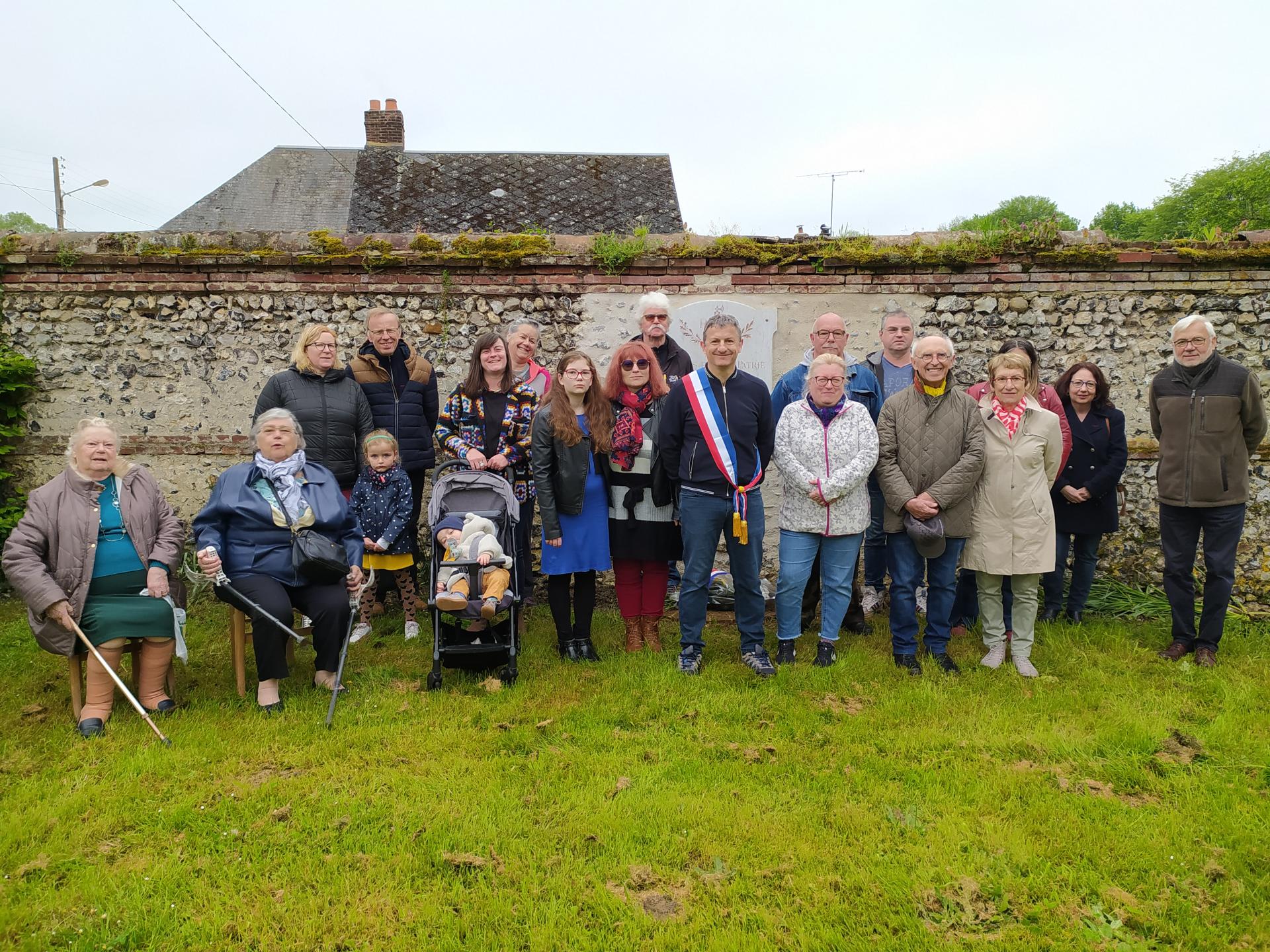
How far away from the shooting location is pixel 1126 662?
16.0ft

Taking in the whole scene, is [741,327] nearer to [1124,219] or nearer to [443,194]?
[443,194]

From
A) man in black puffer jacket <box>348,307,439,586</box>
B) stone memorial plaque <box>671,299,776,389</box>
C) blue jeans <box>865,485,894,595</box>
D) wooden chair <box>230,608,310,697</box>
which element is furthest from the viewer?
stone memorial plaque <box>671,299,776,389</box>

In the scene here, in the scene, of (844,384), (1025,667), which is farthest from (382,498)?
(1025,667)

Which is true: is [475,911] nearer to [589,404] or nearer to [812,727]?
[812,727]

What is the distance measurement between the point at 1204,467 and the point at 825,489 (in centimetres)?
253

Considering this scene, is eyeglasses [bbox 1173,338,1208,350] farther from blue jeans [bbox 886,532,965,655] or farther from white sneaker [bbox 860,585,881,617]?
white sneaker [bbox 860,585,881,617]

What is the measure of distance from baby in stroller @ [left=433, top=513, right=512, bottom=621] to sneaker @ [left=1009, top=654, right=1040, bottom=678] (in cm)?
322

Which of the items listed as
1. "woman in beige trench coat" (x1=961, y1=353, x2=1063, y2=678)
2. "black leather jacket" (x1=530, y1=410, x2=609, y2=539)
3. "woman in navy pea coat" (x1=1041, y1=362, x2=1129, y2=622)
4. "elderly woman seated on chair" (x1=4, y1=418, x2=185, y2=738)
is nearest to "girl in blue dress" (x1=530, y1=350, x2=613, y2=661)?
"black leather jacket" (x1=530, y1=410, x2=609, y2=539)

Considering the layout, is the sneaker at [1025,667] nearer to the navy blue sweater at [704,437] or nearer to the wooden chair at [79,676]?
the navy blue sweater at [704,437]

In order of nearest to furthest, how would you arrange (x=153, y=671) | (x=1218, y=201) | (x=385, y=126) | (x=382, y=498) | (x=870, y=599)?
(x=153, y=671) < (x=382, y=498) < (x=870, y=599) < (x=385, y=126) < (x=1218, y=201)

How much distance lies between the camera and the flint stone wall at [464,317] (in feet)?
20.6

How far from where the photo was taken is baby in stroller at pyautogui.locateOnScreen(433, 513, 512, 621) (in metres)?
4.35

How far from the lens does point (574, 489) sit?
480 centimetres

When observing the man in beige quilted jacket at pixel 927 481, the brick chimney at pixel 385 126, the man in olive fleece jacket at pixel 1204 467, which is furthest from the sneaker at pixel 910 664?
the brick chimney at pixel 385 126
